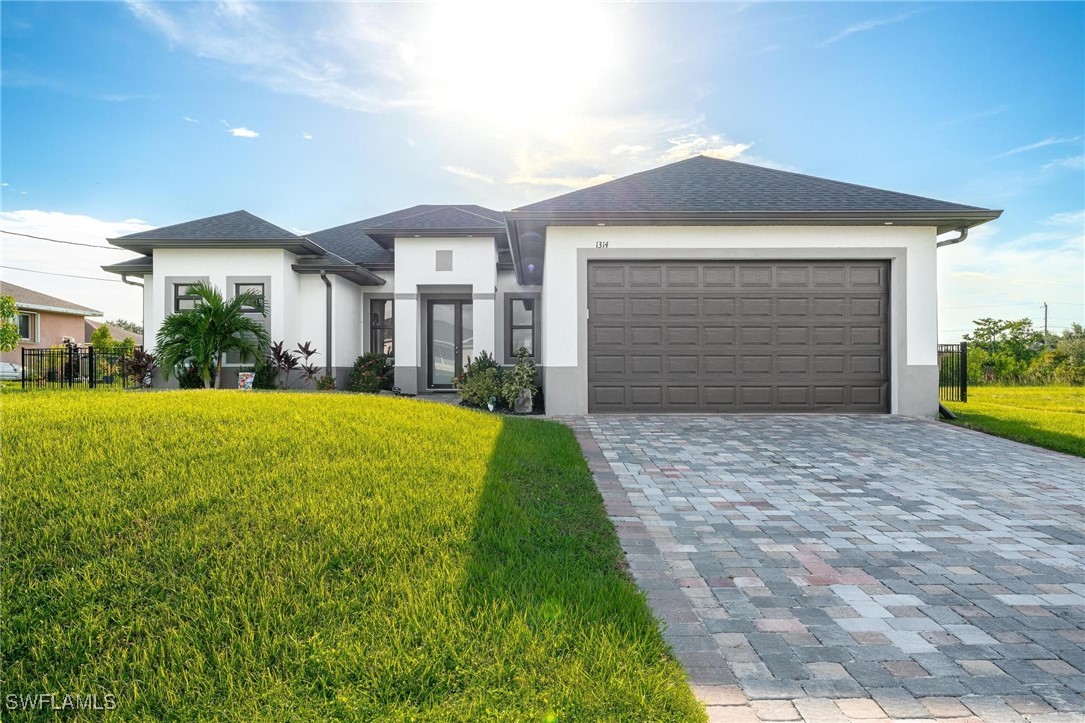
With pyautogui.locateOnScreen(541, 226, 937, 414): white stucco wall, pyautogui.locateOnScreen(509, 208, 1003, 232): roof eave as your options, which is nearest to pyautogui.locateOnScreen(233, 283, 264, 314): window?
pyautogui.locateOnScreen(509, 208, 1003, 232): roof eave

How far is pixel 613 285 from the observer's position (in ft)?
30.9

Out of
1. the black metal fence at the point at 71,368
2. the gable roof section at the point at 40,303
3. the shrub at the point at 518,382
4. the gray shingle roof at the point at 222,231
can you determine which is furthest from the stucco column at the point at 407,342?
the gable roof section at the point at 40,303

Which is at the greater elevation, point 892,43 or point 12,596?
point 892,43

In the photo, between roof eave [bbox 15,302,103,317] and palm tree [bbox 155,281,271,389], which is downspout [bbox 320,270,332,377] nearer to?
palm tree [bbox 155,281,271,389]

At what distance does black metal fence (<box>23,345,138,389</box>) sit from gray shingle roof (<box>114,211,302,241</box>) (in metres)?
4.00

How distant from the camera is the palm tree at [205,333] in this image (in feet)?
39.5

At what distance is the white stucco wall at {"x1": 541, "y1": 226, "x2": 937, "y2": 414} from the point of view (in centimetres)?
924

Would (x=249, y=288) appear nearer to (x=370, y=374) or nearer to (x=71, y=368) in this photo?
(x=370, y=374)

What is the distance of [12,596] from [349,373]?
12205mm

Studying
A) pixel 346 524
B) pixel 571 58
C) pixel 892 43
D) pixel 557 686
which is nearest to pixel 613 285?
pixel 571 58

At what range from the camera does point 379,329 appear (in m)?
15.5

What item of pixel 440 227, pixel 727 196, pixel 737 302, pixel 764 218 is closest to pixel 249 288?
pixel 440 227

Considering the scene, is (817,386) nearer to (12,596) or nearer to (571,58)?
(571,58)

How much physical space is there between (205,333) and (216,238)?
8.15 ft
